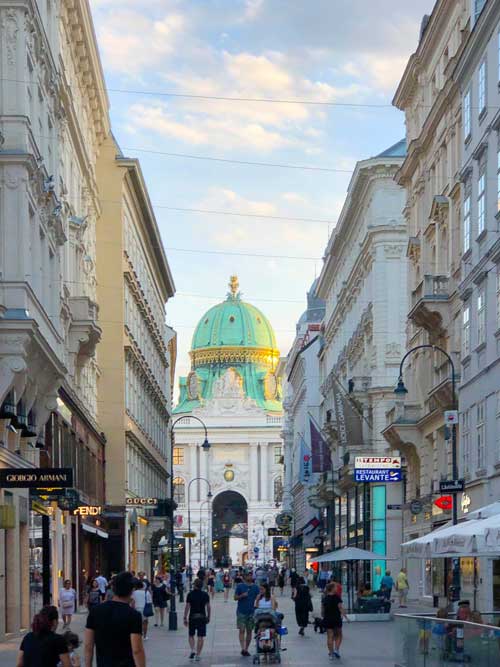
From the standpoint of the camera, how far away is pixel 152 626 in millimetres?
44562

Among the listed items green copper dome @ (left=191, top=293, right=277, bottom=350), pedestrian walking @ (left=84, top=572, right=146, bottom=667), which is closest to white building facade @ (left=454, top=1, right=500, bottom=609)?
pedestrian walking @ (left=84, top=572, right=146, bottom=667)

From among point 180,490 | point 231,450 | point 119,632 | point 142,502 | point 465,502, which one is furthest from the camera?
point 231,450

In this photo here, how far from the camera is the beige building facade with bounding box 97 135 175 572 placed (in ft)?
206

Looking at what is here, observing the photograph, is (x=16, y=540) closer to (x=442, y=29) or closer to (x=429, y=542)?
(x=429, y=542)

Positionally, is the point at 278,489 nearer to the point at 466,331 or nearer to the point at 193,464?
the point at 193,464

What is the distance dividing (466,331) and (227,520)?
149 m

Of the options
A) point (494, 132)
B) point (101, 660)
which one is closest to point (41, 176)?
point (494, 132)

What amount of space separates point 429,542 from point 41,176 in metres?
11.7

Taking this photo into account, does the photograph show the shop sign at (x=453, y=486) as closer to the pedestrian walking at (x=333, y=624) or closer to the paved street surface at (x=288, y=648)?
the paved street surface at (x=288, y=648)

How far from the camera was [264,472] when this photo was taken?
7205 inches

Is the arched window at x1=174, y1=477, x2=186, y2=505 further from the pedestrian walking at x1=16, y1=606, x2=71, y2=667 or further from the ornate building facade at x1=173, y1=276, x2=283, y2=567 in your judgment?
the pedestrian walking at x1=16, y1=606, x2=71, y2=667

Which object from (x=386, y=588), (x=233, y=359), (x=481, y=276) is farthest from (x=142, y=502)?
(x=233, y=359)

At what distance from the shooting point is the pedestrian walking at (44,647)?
12.8 metres

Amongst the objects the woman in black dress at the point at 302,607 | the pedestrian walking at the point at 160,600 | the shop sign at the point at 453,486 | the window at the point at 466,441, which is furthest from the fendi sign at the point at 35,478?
Answer: the pedestrian walking at the point at 160,600
